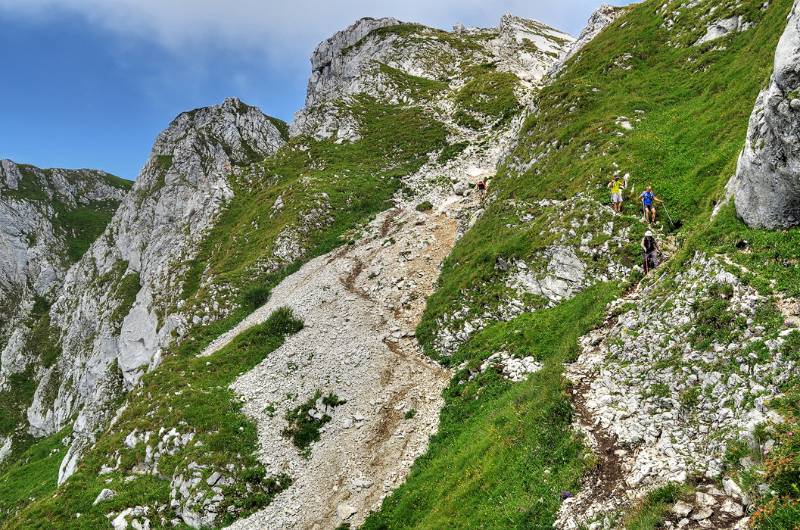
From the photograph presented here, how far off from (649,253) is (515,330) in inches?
307

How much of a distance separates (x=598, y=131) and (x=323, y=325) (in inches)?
1074

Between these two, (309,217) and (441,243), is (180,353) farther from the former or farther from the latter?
(441,243)

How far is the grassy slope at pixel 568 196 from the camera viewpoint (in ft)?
49.2

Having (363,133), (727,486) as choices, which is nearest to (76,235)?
(363,133)

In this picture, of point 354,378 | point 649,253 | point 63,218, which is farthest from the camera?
point 63,218

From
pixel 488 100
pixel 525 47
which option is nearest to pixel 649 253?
pixel 488 100

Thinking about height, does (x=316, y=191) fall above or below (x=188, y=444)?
above

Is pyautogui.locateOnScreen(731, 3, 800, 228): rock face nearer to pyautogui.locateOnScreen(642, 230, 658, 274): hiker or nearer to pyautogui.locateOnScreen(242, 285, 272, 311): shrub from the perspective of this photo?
pyautogui.locateOnScreen(642, 230, 658, 274): hiker

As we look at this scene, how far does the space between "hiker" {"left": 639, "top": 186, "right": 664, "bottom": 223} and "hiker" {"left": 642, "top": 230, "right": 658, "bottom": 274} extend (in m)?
3.37

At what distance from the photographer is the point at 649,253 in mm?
21516

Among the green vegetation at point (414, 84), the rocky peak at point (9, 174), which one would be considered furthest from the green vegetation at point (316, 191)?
the rocky peak at point (9, 174)

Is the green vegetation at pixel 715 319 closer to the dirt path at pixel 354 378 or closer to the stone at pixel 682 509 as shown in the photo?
the stone at pixel 682 509

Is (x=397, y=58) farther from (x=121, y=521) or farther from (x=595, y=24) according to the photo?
(x=121, y=521)

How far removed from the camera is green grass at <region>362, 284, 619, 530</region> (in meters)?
14.2
